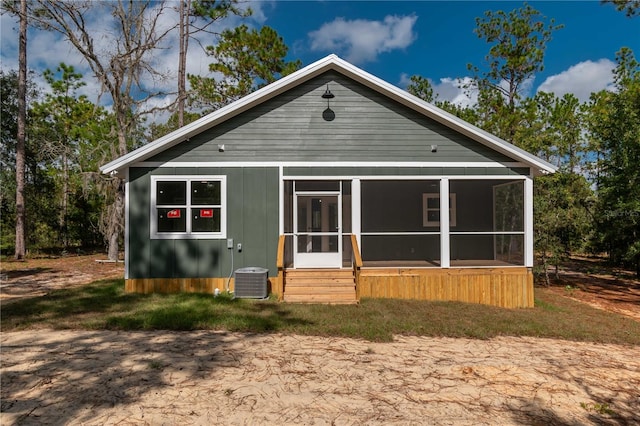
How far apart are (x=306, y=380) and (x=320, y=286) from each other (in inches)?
169

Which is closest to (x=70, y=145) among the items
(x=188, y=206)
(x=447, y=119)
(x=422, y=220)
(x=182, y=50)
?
(x=182, y=50)

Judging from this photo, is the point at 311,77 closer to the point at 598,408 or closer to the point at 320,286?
the point at 320,286

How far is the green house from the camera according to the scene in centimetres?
883

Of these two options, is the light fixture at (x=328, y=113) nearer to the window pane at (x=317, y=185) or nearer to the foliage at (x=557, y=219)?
the window pane at (x=317, y=185)

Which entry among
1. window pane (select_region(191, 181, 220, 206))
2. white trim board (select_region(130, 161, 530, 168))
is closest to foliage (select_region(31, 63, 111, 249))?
window pane (select_region(191, 181, 220, 206))

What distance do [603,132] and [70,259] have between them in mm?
24125

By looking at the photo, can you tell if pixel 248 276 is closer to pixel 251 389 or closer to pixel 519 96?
pixel 251 389

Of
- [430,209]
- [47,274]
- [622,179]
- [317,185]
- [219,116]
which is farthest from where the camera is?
[47,274]

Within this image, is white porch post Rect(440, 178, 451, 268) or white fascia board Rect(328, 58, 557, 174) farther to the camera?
white porch post Rect(440, 178, 451, 268)

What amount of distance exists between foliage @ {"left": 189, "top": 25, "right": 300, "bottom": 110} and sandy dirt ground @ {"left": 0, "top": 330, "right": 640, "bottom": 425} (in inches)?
682

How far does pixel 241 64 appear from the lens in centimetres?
2055

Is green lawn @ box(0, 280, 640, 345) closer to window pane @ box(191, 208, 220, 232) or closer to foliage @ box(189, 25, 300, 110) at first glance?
window pane @ box(191, 208, 220, 232)

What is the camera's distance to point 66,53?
567 inches

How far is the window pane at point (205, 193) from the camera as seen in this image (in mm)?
9023
